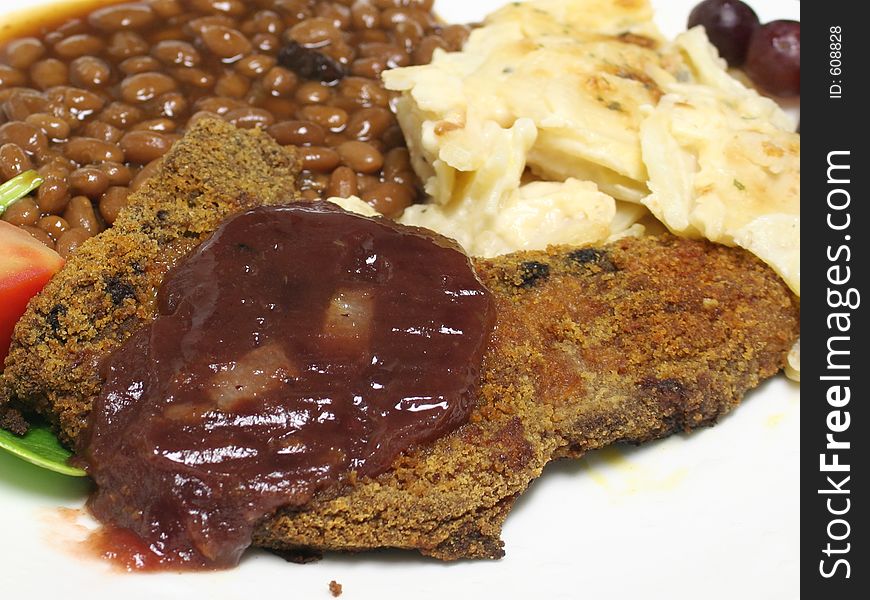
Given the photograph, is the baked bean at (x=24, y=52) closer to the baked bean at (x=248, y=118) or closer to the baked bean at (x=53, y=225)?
the baked bean at (x=248, y=118)

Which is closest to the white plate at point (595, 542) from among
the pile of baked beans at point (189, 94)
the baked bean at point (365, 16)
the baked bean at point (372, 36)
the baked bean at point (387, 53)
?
the pile of baked beans at point (189, 94)

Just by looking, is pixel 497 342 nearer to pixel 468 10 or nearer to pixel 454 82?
pixel 454 82

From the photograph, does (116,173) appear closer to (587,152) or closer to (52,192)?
(52,192)

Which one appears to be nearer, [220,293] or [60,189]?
[220,293]

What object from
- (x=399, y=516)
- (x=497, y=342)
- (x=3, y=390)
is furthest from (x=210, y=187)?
(x=399, y=516)

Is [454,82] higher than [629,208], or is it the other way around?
[454,82]
